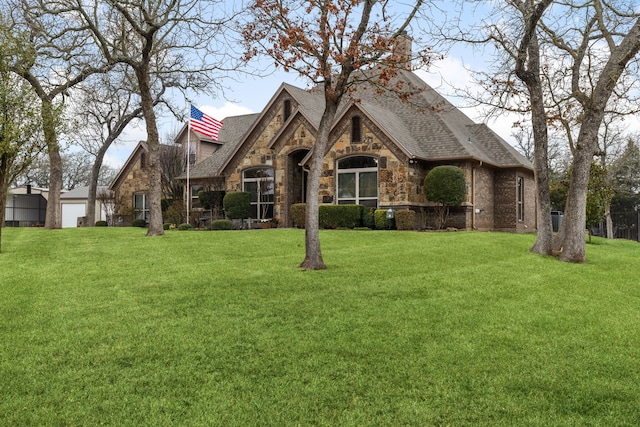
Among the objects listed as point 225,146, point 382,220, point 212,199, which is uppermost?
point 225,146

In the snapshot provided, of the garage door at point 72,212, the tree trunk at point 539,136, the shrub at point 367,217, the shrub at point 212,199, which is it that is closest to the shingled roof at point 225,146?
the shrub at point 212,199

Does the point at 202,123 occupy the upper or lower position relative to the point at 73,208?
upper

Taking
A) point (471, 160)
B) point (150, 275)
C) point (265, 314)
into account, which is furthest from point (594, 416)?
point (471, 160)

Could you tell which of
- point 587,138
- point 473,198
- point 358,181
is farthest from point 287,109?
point 587,138

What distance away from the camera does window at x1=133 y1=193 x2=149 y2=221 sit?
31.8 metres

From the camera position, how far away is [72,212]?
42.8 m

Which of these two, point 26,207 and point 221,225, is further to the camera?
point 26,207

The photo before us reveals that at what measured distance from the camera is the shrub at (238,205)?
79.5 ft

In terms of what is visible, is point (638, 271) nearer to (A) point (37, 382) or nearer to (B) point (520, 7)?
(B) point (520, 7)

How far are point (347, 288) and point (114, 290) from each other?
3.82 meters

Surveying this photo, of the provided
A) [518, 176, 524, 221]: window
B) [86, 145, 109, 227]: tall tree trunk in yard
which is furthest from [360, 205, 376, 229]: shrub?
[86, 145, 109, 227]: tall tree trunk in yard

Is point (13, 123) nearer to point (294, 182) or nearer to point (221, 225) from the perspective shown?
point (221, 225)

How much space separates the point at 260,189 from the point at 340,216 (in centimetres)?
599

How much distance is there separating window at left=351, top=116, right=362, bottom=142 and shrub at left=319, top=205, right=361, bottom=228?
3123mm
